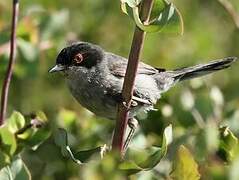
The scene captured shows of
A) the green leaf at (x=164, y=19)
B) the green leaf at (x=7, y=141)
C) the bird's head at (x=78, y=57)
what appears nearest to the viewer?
the green leaf at (x=164, y=19)

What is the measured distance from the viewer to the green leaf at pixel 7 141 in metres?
3.01

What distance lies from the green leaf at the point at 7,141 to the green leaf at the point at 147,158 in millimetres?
585

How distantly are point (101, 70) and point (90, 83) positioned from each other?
6.4 inches

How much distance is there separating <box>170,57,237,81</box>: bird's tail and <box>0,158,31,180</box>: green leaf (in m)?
1.94

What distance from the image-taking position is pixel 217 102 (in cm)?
350

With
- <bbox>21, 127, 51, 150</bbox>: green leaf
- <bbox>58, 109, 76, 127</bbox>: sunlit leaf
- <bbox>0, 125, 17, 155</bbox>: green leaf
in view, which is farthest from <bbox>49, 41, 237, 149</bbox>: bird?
<bbox>0, 125, 17, 155</bbox>: green leaf

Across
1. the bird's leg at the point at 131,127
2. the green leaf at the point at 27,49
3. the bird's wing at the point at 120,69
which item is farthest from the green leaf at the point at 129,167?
the green leaf at the point at 27,49

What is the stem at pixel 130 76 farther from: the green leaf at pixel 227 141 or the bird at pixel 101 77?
the bird at pixel 101 77

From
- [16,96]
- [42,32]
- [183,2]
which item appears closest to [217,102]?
[42,32]

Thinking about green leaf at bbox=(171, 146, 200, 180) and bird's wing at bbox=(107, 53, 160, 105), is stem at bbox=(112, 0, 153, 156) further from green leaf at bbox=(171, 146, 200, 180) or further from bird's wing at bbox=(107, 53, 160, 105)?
bird's wing at bbox=(107, 53, 160, 105)

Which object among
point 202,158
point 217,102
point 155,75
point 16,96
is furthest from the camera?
point 16,96

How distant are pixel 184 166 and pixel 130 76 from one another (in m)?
0.47

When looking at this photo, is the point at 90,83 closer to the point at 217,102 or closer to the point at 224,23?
the point at 217,102

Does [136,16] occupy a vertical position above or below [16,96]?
above
